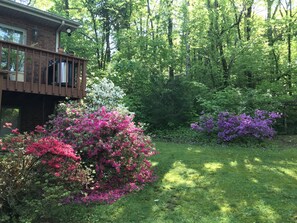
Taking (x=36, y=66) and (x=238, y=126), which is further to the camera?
(x=238, y=126)

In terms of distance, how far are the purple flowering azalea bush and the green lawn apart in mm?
1875

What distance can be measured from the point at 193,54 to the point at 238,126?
10.6 m

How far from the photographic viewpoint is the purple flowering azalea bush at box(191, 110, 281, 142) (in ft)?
32.3

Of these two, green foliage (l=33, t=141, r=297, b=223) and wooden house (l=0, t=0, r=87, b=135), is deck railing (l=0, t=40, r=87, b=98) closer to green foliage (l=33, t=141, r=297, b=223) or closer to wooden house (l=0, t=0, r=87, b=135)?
wooden house (l=0, t=0, r=87, b=135)

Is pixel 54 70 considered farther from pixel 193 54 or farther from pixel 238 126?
pixel 193 54

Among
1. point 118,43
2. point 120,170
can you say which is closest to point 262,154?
point 120,170

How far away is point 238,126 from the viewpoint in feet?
32.7

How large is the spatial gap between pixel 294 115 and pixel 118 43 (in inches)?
501

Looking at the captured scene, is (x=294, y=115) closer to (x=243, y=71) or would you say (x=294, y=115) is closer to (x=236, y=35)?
(x=243, y=71)

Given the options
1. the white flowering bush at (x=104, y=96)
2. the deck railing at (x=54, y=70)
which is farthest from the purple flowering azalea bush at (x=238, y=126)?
the deck railing at (x=54, y=70)

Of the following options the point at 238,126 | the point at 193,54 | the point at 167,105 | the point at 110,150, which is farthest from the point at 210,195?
the point at 193,54

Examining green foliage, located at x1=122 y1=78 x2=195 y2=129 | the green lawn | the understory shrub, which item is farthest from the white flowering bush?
the understory shrub

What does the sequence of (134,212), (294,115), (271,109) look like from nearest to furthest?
(134,212) → (271,109) → (294,115)

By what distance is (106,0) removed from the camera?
21719 millimetres
